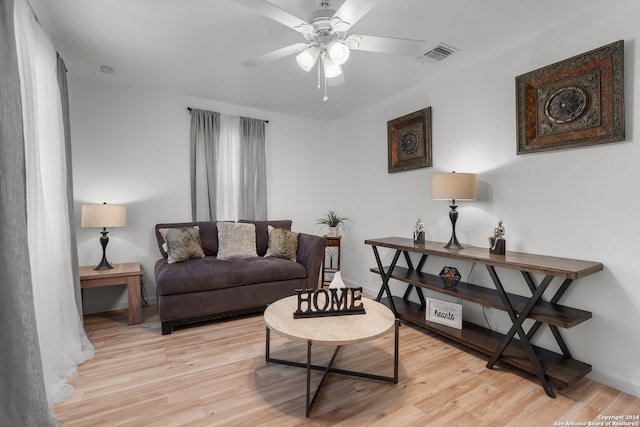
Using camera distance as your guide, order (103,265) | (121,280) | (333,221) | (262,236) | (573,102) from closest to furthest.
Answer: (573,102)
(121,280)
(103,265)
(262,236)
(333,221)

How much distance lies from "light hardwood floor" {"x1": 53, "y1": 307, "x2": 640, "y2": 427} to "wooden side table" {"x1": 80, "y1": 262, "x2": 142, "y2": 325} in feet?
Result: 1.28

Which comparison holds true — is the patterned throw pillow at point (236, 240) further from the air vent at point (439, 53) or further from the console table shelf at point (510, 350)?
the air vent at point (439, 53)

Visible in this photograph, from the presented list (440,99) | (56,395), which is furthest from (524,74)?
(56,395)

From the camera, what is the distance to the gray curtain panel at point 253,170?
401cm

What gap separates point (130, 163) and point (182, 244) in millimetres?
1193

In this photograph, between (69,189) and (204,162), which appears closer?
(69,189)

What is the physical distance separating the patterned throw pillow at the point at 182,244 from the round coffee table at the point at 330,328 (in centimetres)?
141

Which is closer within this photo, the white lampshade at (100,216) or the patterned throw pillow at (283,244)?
the white lampshade at (100,216)

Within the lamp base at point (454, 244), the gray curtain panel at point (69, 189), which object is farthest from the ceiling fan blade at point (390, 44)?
the gray curtain panel at point (69, 189)

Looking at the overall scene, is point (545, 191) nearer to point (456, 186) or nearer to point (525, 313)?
point (456, 186)

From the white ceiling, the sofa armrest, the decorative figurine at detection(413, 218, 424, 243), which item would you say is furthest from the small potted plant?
the white ceiling

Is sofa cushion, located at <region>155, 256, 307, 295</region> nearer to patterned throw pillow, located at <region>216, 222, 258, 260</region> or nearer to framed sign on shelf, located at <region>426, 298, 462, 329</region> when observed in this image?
patterned throw pillow, located at <region>216, 222, 258, 260</region>

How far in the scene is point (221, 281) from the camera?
9.39 feet

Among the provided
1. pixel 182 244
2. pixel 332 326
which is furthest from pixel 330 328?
pixel 182 244
